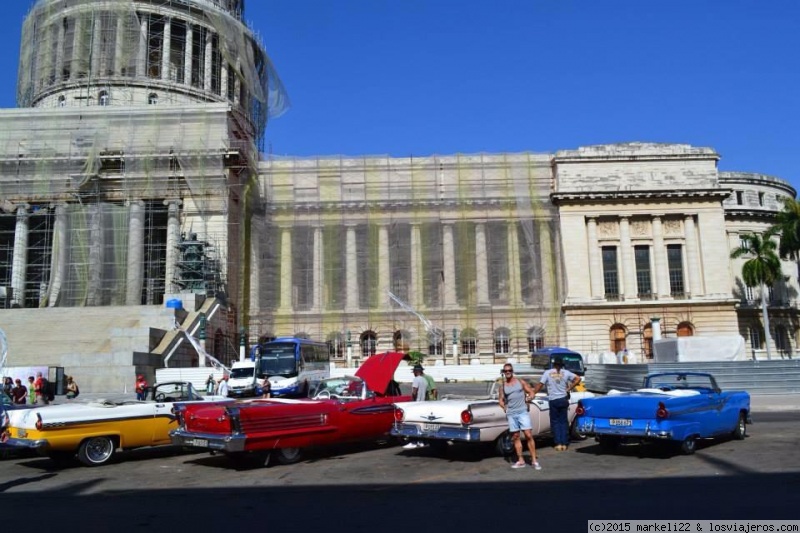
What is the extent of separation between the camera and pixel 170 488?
9.78m

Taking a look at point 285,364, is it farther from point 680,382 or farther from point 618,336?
point 618,336

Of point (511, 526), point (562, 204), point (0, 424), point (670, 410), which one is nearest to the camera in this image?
point (511, 526)

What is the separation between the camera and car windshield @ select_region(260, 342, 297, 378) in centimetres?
2809

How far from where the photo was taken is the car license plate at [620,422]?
11.2 m

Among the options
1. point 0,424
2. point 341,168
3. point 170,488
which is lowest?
point 170,488

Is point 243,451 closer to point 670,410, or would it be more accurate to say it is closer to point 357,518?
point 357,518

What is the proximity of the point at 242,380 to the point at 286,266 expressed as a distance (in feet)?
77.8

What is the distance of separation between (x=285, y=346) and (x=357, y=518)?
2147 cm

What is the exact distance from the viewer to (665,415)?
10.9 meters

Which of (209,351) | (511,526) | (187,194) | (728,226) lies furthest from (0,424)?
(728,226)

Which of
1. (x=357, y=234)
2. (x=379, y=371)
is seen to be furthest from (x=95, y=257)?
(x=379, y=371)

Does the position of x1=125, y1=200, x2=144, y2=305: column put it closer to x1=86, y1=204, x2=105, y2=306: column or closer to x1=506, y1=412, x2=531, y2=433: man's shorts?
x1=86, y1=204, x2=105, y2=306: column

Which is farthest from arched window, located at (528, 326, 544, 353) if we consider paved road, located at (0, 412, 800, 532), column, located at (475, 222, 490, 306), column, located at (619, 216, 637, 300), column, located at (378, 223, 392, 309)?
paved road, located at (0, 412, 800, 532)

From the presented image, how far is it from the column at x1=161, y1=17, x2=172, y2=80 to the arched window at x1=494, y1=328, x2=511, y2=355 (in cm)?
3628
